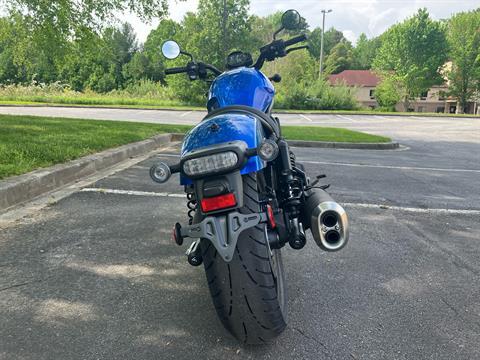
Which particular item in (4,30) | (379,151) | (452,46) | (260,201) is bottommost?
(379,151)

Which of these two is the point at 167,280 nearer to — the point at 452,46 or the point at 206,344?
the point at 206,344

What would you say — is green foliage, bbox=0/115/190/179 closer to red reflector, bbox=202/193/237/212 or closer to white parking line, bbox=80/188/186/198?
white parking line, bbox=80/188/186/198

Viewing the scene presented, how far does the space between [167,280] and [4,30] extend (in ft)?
38.8

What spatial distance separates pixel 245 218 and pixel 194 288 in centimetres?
98

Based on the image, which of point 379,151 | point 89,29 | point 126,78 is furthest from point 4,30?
point 126,78

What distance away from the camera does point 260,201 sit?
2033 millimetres

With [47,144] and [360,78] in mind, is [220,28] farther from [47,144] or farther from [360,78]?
[360,78]

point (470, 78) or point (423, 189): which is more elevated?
point (470, 78)

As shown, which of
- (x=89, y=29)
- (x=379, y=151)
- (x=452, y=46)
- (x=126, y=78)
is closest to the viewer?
(x=379, y=151)

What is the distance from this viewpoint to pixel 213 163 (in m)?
1.86

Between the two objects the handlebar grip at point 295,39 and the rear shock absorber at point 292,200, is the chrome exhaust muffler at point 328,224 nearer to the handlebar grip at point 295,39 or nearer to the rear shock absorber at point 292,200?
the rear shock absorber at point 292,200

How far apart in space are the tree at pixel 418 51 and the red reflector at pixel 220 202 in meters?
52.5

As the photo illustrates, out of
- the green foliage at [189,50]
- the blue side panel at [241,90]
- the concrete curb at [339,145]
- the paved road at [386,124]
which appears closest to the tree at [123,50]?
the green foliage at [189,50]

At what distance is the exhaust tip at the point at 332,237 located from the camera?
78.5 inches
